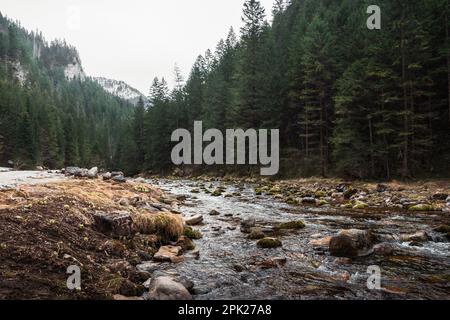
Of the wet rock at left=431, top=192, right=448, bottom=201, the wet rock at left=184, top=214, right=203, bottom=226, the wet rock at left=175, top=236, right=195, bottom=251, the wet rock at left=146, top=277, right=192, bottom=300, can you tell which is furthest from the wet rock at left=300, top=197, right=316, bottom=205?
the wet rock at left=146, top=277, right=192, bottom=300

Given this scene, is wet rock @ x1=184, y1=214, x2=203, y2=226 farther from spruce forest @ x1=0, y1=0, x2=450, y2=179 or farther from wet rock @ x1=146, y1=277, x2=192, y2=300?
spruce forest @ x1=0, y1=0, x2=450, y2=179

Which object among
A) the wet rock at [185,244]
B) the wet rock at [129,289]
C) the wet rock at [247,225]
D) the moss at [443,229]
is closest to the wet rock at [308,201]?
the wet rock at [247,225]

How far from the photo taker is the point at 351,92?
28.2 metres

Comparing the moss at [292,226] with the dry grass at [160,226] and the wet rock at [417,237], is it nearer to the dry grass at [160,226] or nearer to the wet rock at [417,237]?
the wet rock at [417,237]

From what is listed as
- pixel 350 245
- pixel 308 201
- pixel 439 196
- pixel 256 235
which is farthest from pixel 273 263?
pixel 439 196

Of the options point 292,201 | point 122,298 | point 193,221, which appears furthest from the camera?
point 292,201

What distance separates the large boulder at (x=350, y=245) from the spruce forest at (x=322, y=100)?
17968 millimetres

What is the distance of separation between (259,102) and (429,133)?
67.4 feet

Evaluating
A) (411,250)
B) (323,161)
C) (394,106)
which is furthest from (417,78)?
(411,250)

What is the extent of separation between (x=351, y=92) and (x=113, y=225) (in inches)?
1011

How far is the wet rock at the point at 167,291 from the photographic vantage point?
5.34 m

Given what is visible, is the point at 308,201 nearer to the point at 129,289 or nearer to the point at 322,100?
the point at 129,289

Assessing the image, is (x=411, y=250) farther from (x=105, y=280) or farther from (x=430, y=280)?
(x=105, y=280)

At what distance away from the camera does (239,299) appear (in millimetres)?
5695
